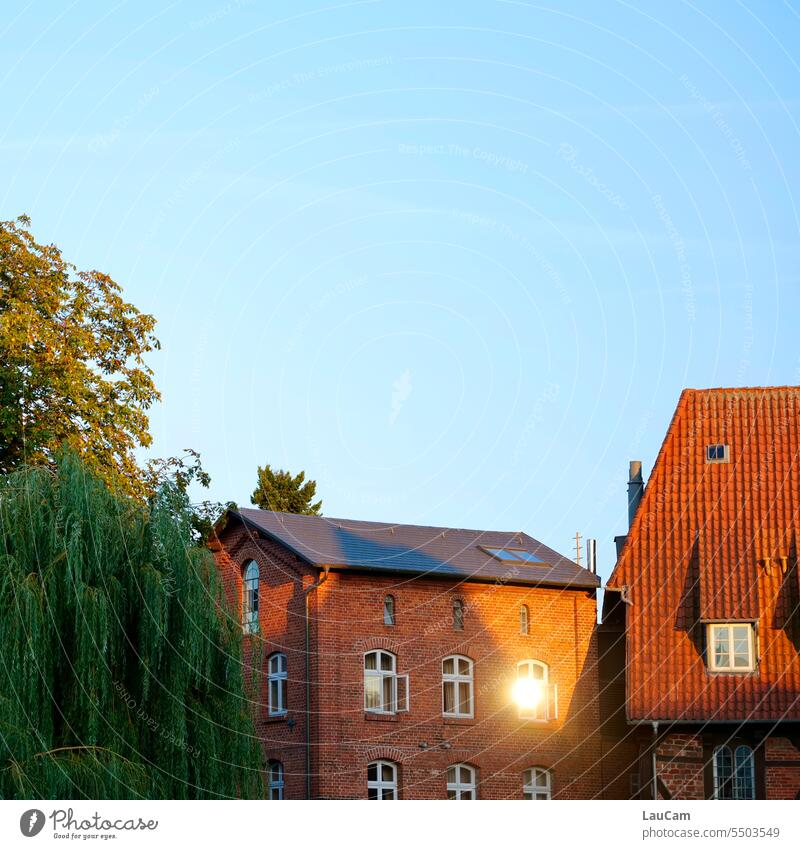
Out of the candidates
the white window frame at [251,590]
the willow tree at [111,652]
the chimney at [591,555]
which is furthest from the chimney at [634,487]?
the willow tree at [111,652]

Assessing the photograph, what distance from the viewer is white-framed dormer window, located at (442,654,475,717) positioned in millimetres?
45938

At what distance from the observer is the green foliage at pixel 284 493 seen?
236ft

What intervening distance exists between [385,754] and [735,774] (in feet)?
31.3

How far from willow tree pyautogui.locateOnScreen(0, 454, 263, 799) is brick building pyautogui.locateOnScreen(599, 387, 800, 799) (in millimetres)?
16772

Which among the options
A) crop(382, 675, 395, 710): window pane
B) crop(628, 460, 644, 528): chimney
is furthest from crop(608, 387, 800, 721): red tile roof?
crop(382, 675, 395, 710): window pane

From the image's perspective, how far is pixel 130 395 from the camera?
37.5m

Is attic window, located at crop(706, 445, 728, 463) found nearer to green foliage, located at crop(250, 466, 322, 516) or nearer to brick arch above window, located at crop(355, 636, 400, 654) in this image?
brick arch above window, located at crop(355, 636, 400, 654)

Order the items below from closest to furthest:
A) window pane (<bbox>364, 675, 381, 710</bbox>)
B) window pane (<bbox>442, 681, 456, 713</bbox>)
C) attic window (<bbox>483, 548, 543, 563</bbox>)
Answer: window pane (<bbox>364, 675, 381, 710</bbox>) < window pane (<bbox>442, 681, 456, 713</bbox>) < attic window (<bbox>483, 548, 543, 563</bbox>)

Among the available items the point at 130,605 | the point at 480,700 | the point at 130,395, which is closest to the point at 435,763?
the point at 480,700

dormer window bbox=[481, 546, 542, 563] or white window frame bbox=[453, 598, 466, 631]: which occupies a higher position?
dormer window bbox=[481, 546, 542, 563]

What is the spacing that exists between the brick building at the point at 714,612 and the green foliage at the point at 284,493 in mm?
27213
